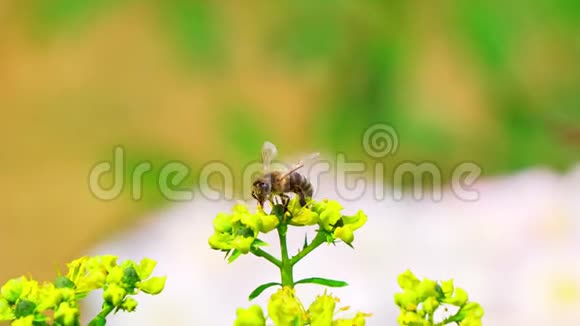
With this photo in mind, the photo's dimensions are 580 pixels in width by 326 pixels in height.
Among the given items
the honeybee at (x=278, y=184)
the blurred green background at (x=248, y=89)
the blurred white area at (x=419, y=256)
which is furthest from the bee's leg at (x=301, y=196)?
the blurred green background at (x=248, y=89)

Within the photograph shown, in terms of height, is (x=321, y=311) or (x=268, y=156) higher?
(x=268, y=156)

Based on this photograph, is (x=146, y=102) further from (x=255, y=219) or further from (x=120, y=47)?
(x=255, y=219)

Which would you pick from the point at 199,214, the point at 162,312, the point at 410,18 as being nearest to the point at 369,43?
the point at 410,18

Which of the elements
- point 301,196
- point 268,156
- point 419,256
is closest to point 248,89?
point 419,256

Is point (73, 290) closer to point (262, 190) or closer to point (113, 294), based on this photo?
point (113, 294)

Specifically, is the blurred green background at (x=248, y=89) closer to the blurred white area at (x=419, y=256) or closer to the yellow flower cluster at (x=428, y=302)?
the blurred white area at (x=419, y=256)

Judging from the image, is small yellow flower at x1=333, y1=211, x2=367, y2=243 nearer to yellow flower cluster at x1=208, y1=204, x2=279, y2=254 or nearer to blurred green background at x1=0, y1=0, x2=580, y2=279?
yellow flower cluster at x1=208, y1=204, x2=279, y2=254

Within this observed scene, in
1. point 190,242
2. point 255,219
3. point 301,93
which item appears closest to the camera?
point 255,219
